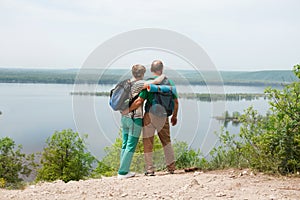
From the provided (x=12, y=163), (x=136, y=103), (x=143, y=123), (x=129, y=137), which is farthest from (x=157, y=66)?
(x=12, y=163)

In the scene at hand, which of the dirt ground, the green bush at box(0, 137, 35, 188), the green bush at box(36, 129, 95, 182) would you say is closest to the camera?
the dirt ground

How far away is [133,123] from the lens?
5.71 meters

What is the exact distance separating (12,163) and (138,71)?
1115cm

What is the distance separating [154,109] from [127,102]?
0.44m

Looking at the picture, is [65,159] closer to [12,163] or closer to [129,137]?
[12,163]

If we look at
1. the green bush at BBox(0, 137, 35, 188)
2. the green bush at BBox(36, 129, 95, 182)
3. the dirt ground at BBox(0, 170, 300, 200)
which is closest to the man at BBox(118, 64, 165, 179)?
the dirt ground at BBox(0, 170, 300, 200)

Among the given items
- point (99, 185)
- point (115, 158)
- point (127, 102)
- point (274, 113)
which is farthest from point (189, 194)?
point (115, 158)

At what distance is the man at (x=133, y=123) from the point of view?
554cm

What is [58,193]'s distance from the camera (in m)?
4.96

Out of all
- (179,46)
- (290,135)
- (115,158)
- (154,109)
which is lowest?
(115,158)

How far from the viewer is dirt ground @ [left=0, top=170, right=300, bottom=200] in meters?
4.54

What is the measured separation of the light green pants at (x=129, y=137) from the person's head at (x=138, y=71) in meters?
0.69

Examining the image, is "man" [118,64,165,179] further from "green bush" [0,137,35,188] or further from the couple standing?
"green bush" [0,137,35,188]

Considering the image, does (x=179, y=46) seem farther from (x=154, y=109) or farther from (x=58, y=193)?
(x=58, y=193)
